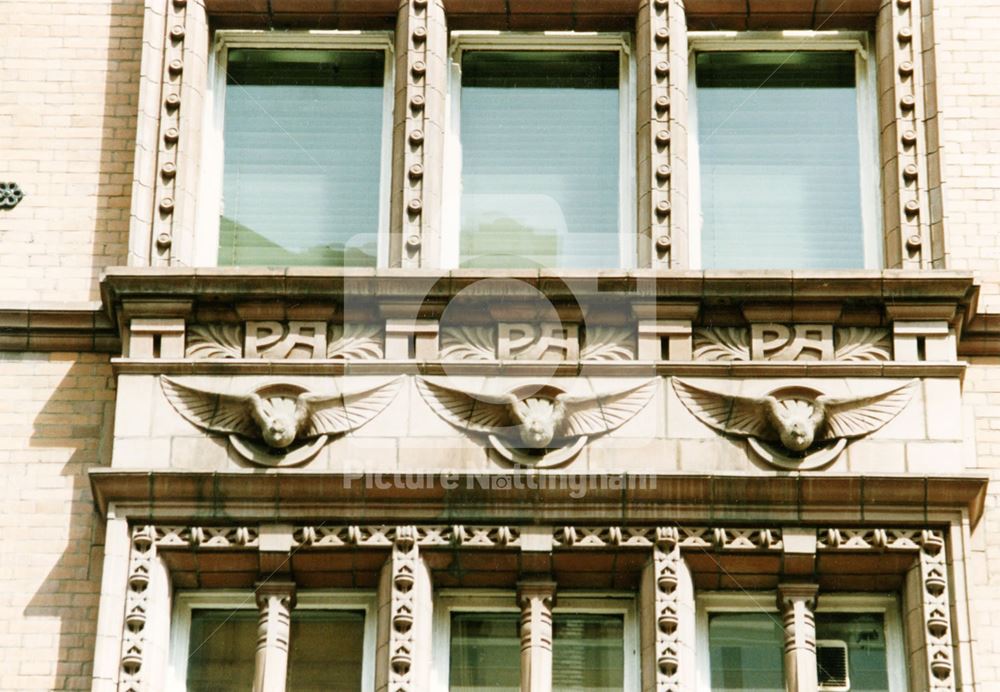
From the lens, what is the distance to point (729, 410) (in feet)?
62.8

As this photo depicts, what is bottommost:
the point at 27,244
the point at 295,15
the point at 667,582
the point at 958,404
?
the point at 667,582

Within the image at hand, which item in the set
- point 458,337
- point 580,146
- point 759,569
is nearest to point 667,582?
point 759,569

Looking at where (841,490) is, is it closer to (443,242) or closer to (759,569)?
(759,569)

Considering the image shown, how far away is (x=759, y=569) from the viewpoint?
18844mm

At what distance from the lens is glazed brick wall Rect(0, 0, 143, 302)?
66.6 feet

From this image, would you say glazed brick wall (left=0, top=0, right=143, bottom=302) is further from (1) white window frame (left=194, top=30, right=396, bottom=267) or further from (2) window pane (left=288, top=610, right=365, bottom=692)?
(2) window pane (left=288, top=610, right=365, bottom=692)

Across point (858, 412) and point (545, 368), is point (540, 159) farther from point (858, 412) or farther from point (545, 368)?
point (858, 412)

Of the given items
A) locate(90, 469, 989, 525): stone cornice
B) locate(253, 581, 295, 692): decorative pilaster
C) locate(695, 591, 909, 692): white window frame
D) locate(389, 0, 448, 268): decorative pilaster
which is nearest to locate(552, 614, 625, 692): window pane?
locate(695, 591, 909, 692): white window frame

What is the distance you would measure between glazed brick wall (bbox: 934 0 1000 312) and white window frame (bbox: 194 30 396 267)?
13.8 ft

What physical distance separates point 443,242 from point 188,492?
115 inches

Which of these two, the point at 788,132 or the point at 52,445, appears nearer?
the point at 52,445

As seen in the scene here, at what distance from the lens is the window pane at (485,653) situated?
61.6 ft

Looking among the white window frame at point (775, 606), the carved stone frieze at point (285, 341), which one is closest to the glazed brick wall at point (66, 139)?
the carved stone frieze at point (285, 341)

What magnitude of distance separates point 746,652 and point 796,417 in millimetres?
1671
